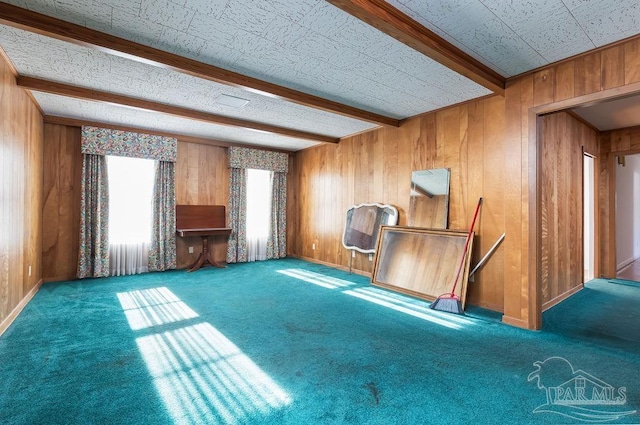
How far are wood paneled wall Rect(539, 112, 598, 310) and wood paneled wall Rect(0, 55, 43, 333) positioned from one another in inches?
207

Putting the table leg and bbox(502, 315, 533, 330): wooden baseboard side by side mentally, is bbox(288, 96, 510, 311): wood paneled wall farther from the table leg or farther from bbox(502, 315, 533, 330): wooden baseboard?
the table leg

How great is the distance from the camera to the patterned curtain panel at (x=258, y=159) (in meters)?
5.90

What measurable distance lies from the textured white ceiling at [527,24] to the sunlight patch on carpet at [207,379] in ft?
8.43

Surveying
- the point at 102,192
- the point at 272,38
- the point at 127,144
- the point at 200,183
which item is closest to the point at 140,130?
the point at 127,144

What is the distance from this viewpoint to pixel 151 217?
16.9 ft

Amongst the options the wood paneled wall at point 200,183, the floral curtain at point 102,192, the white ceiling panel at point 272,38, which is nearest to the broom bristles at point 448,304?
the white ceiling panel at point 272,38

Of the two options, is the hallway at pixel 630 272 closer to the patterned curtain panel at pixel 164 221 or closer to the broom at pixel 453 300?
the broom at pixel 453 300

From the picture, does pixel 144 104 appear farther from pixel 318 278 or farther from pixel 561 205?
pixel 561 205

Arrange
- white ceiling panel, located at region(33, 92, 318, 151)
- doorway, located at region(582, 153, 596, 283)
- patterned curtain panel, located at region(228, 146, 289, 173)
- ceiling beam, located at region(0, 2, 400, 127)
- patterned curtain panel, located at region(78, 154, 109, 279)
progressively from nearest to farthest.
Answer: ceiling beam, located at region(0, 2, 400, 127) < white ceiling panel, located at region(33, 92, 318, 151) < patterned curtain panel, located at region(78, 154, 109, 279) < doorway, located at region(582, 153, 596, 283) < patterned curtain panel, located at region(228, 146, 289, 173)

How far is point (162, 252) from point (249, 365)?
3836 millimetres

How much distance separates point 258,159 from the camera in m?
6.20

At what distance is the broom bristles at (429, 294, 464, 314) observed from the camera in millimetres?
3201

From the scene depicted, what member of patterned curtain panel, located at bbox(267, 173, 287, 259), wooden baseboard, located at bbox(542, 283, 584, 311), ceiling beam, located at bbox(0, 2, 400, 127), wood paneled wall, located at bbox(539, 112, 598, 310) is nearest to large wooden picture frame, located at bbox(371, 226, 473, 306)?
wood paneled wall, located at bbox(539, 112, 598, 310)

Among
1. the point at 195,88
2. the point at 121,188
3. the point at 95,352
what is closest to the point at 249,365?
the point at 95,352
